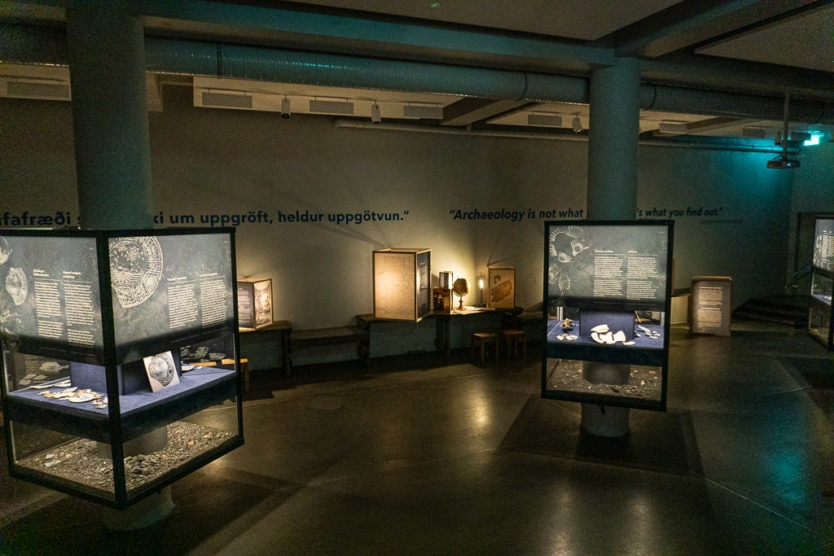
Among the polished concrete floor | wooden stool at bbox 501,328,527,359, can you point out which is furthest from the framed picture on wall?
the polished concrete floor

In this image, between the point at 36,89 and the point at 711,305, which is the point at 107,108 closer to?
the point at 36,89

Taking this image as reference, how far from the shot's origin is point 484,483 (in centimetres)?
471

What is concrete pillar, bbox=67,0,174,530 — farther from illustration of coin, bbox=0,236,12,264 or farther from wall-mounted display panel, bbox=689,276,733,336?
wall-mounted display panel, bbox=689,276,733,336

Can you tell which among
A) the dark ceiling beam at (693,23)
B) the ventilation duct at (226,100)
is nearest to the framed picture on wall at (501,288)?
the dark ceiling beam at (693,23)

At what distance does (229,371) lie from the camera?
4387 mm

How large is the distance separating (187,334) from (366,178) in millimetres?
5409

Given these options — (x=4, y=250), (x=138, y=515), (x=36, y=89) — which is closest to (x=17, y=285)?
(x=4, y=250)

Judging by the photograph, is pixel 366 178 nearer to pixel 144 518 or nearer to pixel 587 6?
pixel 587 6

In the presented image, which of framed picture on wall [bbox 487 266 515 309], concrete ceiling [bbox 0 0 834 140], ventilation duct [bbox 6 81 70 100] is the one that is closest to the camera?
concrete ceiling [bbox 0 0 834 140]

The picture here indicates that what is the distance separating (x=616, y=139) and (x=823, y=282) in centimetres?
457

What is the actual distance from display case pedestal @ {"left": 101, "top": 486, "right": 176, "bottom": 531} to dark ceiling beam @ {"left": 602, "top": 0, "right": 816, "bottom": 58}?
18.5ft

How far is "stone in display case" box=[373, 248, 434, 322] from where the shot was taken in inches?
318

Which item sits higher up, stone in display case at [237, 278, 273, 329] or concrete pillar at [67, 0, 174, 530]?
concrete pillar at [67, 0, 174, 530]

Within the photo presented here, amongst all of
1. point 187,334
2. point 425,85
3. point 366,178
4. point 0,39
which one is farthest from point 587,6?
point 366,178
